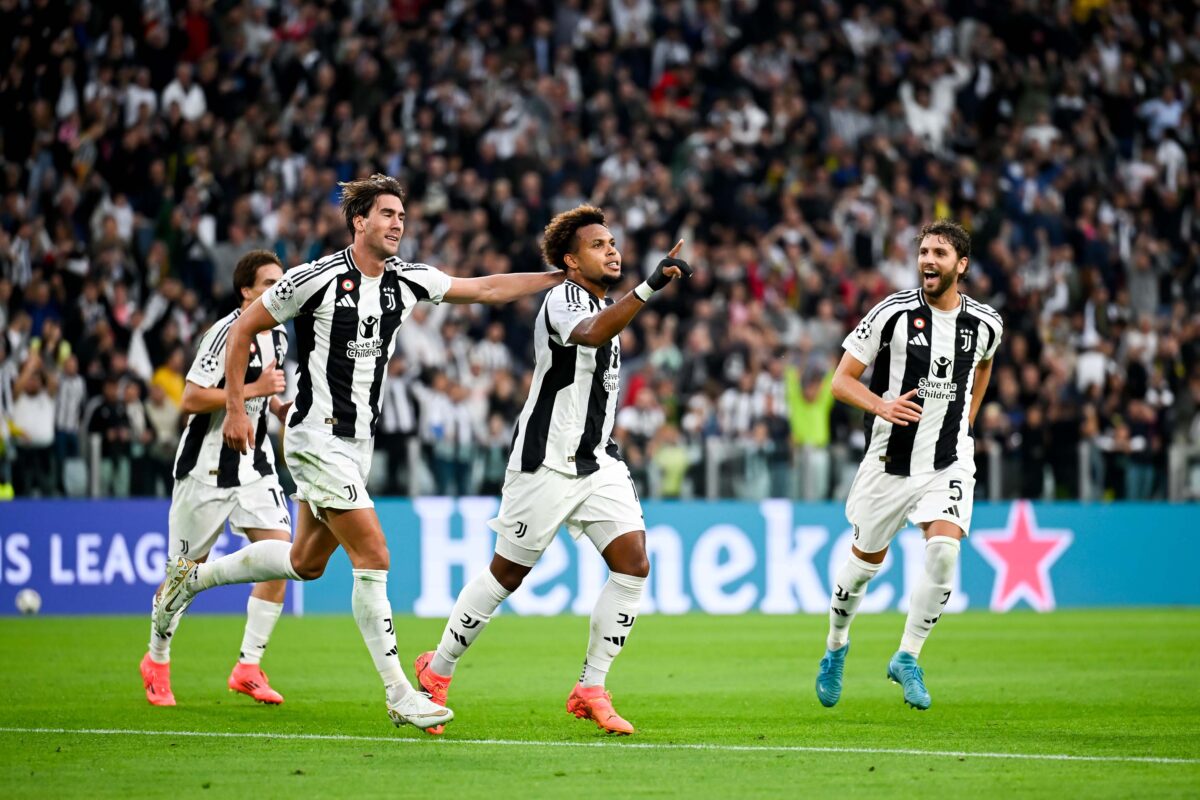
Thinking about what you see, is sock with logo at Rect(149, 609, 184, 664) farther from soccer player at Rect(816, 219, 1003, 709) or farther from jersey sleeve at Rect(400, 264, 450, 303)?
soccer player at Rect(816, 219, 1003, 709)

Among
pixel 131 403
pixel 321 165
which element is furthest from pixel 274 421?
pixel 321 165

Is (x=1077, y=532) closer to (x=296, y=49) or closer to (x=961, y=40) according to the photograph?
(x=961, y=40)

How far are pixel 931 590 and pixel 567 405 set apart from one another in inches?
97.4

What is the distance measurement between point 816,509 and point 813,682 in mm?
8066

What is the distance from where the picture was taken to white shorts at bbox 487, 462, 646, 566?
8906mm

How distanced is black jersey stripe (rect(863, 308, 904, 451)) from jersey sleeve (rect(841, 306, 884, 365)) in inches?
1.6

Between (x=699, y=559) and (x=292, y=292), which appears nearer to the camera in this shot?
(x=292, y=292)

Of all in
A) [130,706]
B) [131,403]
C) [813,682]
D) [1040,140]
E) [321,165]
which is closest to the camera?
[130,706]

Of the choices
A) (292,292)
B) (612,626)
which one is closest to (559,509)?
(612,626)

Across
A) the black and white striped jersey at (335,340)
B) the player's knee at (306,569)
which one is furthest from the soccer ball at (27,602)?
the black and white striped jersey at (335,340)

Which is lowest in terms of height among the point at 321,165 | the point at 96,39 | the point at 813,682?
the point at 813,682

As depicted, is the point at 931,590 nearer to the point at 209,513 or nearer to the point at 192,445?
the point at 209,513

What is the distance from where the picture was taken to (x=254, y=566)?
957cm

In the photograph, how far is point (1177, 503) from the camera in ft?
67.1
